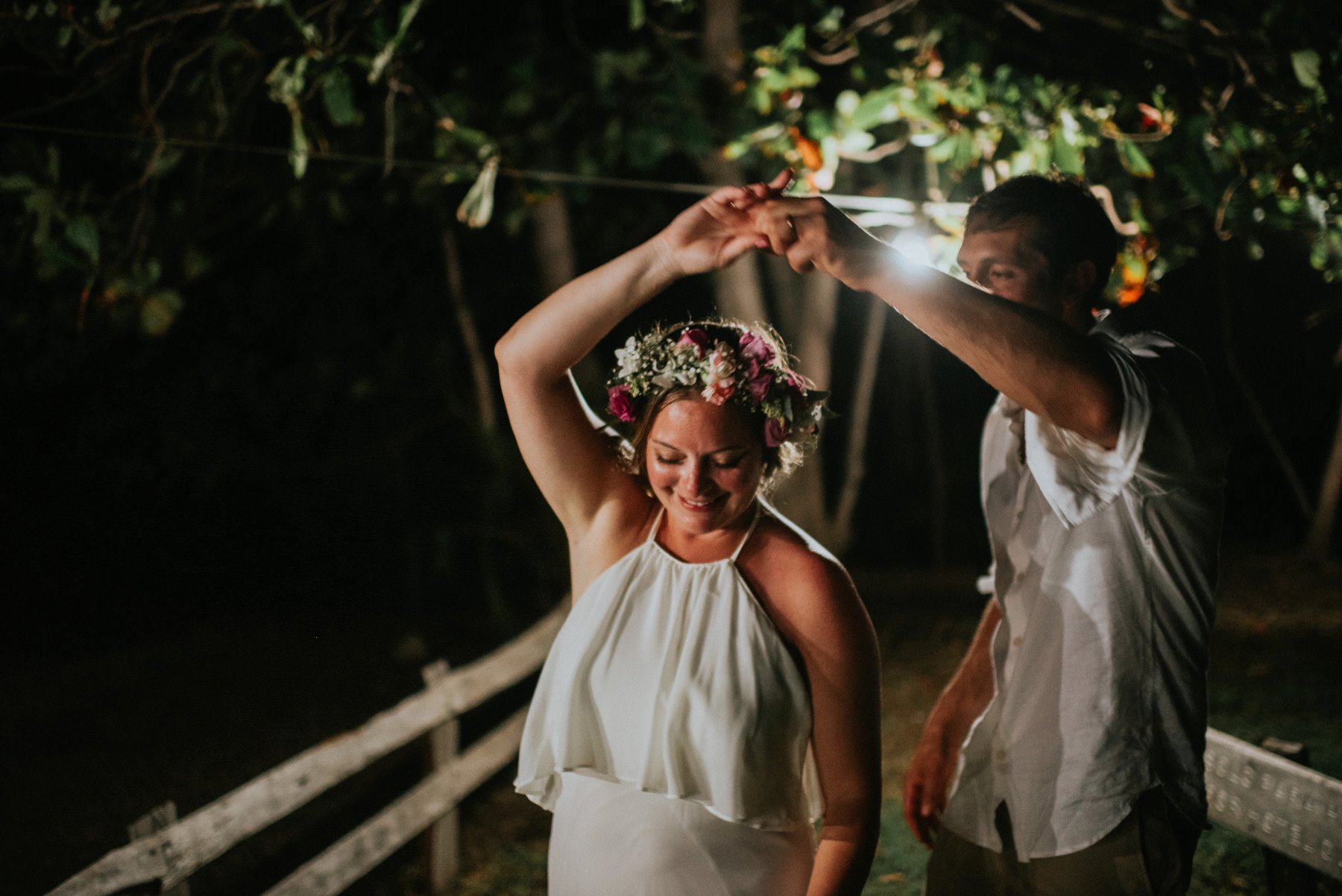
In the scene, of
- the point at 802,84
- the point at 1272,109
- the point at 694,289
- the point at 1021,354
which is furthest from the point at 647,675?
the point at 694,289

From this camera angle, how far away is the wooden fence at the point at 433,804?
9.75 ft

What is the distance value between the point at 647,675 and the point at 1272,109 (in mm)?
2519

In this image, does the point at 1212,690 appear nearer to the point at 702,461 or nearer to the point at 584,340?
the point at 702,461

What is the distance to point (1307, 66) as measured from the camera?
105 inches

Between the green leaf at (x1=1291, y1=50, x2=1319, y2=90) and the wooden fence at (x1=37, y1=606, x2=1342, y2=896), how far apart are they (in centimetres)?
187

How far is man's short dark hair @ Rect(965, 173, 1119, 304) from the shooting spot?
2.13 meters

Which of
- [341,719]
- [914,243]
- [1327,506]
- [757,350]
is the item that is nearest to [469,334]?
[341,719]

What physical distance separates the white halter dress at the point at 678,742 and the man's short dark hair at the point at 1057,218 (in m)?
0.86

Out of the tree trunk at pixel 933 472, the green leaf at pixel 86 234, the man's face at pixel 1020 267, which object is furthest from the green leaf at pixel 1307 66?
the tree trunk at pixel 933 472

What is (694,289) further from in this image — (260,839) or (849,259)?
(849,259)

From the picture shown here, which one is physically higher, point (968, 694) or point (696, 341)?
point (696, 341)

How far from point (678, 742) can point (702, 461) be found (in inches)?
21.8

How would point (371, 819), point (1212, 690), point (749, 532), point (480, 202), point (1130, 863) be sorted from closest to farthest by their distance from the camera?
point (1130, 863)
point (749, 532)
point (480, 202)
point (371, 819)
point (1212, 690)

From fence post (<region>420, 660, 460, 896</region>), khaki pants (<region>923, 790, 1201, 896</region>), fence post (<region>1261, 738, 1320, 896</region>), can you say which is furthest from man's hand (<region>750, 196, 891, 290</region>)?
fence post (<region>420, 660, 460, 896</region>)
